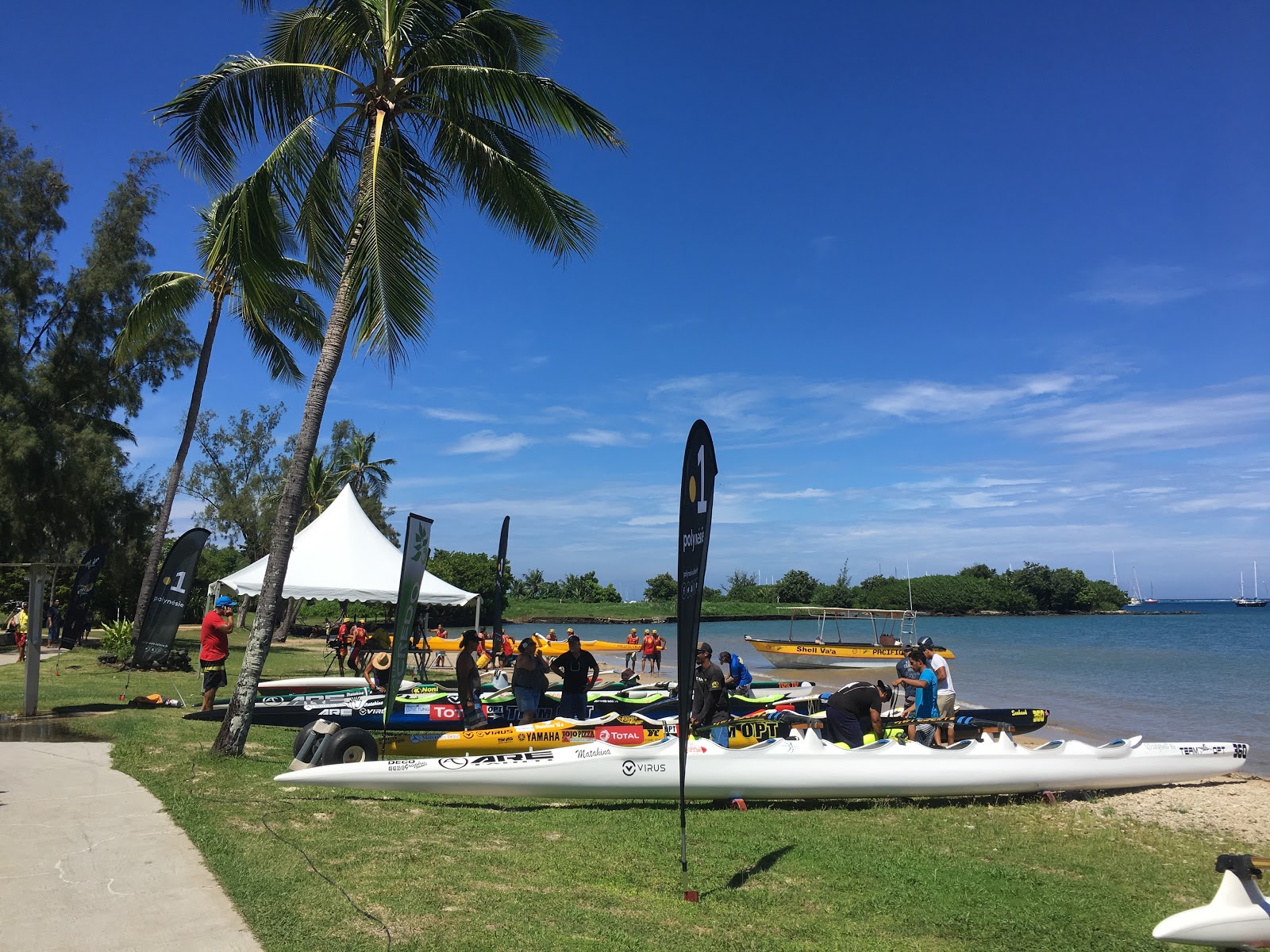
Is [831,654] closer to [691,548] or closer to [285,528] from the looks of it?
[285,528]

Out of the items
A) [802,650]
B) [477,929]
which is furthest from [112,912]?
[802,650]

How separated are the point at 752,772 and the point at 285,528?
5.32 metres

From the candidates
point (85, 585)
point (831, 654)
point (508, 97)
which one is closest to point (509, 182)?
point (508, 97)

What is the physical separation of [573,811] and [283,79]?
8.39 m

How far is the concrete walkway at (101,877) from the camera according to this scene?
378 cm

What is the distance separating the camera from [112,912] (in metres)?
4.06

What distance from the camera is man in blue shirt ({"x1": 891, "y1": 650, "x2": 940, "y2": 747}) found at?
9908mm

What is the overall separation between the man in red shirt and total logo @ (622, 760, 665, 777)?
6386 millimetres

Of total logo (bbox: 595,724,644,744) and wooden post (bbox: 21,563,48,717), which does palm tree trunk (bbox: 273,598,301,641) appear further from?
total logo (bbox: 595,724,644,744)

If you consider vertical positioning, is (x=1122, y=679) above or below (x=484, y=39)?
below

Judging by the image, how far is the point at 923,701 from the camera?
10.5 meters

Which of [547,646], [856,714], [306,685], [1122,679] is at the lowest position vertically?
[1122,679]

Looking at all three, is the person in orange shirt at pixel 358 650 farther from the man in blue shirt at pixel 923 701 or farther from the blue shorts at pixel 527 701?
the man in blue shirt at pixel 923 701

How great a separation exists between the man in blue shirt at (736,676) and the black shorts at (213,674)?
6840 millimetres
